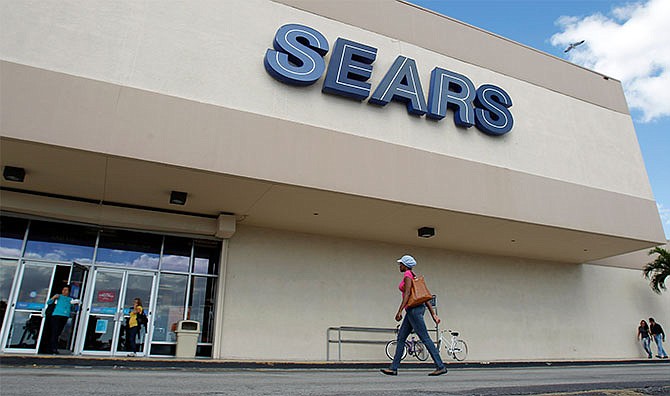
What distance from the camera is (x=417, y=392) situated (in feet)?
15.1

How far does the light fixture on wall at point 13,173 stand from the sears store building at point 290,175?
3.2 inches

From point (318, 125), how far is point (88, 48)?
17.2ft

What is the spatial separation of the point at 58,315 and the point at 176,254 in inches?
129

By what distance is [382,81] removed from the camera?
501 inches

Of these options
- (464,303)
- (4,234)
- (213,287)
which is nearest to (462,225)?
(464,303)

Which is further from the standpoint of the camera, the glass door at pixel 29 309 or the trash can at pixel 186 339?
the trash can at pixel 186 339

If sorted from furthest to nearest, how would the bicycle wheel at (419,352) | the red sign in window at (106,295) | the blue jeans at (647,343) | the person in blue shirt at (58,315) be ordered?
the blue jeans at (647,343) < the bicycle wheel at (419,352) < the red sign in window at (106,295) < the person in blue shirt at (58,315)

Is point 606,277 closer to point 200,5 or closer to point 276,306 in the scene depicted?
point 276,306

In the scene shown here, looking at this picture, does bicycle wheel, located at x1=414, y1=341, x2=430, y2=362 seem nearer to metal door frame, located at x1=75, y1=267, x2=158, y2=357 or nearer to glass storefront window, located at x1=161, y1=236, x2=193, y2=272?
glass storefront window, located at x1=161, y1=236, x2=193, y2=272

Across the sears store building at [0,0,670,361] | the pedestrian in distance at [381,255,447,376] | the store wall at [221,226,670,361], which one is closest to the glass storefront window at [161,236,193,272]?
the sears store building at [0,0,670,361]

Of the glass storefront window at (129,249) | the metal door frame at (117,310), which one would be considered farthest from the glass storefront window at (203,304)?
the glass storefront window at (129,249)

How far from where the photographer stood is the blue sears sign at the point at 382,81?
460 inches

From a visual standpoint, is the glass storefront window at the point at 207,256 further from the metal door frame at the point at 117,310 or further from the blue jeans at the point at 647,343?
the blue jeans at the point at 647,343

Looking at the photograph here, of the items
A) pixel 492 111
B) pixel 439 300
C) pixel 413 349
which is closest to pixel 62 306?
pixel 413 349
